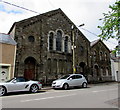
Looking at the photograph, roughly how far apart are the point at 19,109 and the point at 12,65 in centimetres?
1087

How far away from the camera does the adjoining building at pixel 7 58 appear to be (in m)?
15.4

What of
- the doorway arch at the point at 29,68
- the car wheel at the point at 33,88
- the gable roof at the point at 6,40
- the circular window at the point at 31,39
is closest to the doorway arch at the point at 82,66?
the doorway arch at the point at 29,68

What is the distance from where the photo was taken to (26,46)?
1798 centimetres

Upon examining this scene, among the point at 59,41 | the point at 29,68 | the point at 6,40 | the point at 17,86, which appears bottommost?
the point at 17,86

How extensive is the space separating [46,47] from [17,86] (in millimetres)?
9489

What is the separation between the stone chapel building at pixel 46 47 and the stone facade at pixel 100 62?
1925 mm

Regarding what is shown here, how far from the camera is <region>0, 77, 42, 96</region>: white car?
415 inches

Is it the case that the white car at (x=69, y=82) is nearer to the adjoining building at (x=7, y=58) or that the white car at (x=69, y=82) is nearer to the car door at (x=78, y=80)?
the car door at (x=78, y=80)

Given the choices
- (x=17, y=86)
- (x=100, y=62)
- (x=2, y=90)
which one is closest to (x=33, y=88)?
(x=17, y=86)

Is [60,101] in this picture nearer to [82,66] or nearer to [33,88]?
[33,88]

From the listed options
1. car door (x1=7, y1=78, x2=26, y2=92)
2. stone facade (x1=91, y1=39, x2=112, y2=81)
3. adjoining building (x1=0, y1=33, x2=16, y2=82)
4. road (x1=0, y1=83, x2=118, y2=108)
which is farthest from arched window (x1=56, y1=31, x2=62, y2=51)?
road (x1=0, y1=83, x2=118, y2=108)

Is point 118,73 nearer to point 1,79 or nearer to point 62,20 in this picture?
point 62,20

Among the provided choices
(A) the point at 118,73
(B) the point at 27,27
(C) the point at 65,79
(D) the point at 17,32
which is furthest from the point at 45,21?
(A) the point at 118,73

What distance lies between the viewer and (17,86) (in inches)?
443
